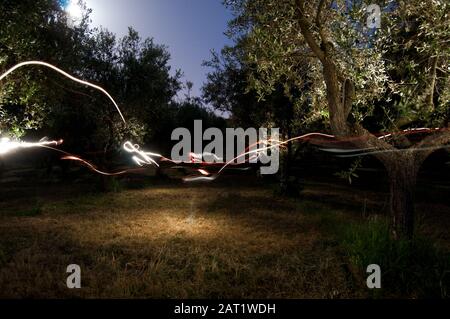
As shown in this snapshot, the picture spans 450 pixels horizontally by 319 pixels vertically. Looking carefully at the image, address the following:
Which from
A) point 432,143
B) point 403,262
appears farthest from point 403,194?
point 403,262

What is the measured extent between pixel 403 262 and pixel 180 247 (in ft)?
18.8

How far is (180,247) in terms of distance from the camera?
1079 cm

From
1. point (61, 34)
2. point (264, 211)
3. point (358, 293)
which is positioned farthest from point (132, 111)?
point (358, 293)

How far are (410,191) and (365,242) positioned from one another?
2.15 meters

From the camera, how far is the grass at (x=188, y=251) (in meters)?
7.59

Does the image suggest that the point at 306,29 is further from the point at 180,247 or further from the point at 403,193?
the point at 180,247

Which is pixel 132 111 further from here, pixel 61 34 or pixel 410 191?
pixel 410 191

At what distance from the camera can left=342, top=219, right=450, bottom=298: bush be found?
7.30m

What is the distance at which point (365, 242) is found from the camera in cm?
855

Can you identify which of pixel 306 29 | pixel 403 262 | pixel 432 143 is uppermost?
pixel 306 29

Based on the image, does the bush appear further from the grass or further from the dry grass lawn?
the dry grass lawn

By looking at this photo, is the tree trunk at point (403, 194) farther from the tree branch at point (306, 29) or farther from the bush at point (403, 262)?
the tree branch at point (306, 29)

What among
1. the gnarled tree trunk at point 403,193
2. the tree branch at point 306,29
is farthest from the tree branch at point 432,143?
the tree branch at point 306,29

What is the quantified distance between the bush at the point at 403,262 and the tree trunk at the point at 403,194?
72 cm
